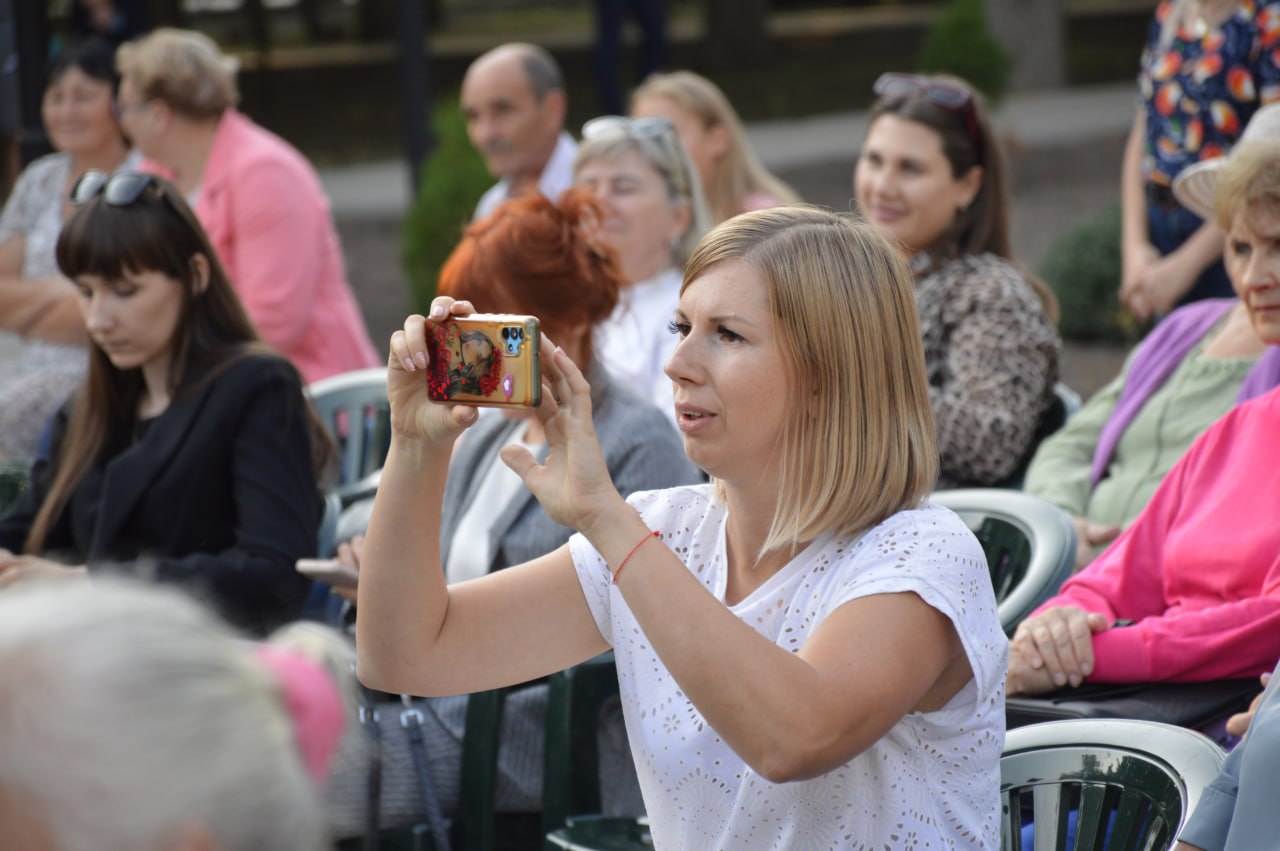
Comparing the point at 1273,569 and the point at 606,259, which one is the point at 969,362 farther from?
the point at 1273,569

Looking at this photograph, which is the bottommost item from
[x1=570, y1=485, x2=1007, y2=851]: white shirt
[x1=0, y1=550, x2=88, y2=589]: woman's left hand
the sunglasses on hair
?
[x1=0, y1=550, x2=88, y2=589]: woman's left hand

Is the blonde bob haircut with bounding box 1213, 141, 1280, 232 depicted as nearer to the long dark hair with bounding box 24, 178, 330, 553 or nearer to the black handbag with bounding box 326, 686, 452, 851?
the black handbag with bounding box 326, 686, 452, 851

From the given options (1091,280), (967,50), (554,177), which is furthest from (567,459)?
(967,50)

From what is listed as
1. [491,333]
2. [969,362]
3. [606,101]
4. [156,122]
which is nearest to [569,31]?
[606,101]

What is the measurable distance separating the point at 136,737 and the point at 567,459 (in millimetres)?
837

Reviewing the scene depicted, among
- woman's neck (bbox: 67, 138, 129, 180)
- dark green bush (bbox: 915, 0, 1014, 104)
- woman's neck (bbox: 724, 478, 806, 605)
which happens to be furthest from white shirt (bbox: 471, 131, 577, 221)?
dark green bush (bbox: 915, 0, 1014, 104)

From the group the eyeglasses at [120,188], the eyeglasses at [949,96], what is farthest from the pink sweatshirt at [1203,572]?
the eyeglasses at [120,188]

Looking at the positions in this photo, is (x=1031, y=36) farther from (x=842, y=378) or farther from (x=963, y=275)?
(x=842, y=378)

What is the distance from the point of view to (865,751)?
1.98m

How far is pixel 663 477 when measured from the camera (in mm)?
3268

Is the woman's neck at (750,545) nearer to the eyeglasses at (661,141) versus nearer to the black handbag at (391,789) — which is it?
the black handbag at (391,789)

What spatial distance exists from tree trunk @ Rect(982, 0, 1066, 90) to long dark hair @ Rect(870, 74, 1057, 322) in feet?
38.5

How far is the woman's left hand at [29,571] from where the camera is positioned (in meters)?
3.24

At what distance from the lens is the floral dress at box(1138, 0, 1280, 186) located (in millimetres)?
4375
